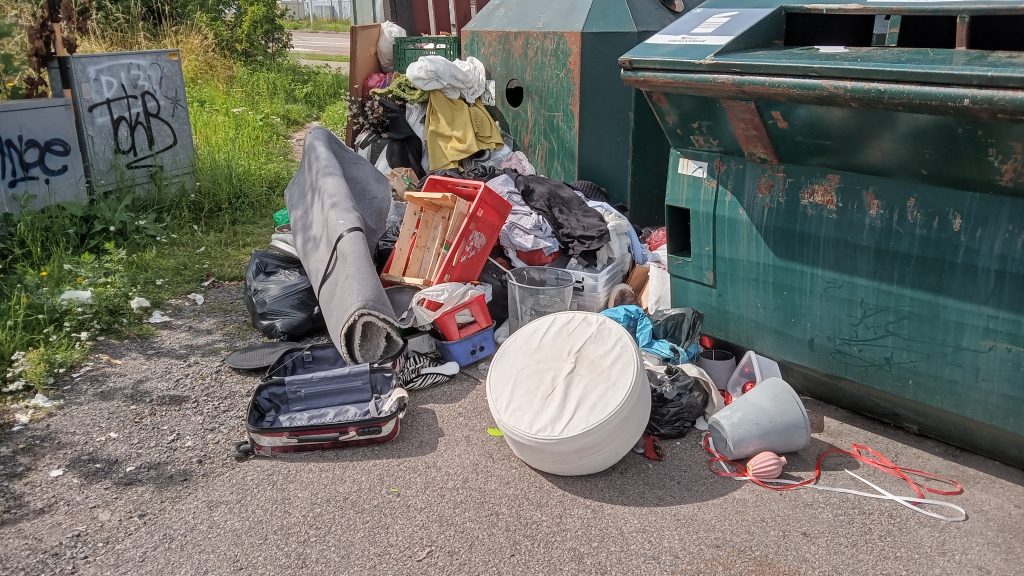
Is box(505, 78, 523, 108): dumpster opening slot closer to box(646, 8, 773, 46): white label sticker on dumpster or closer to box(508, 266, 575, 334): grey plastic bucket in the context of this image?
box(508, 266, 575, 334): grey plastic bucket

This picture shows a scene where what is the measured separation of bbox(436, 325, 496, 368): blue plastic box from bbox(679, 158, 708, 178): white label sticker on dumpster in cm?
130

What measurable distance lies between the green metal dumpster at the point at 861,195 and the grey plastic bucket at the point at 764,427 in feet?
1.02

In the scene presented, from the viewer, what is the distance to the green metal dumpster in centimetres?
280

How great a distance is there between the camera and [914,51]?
2.98 m

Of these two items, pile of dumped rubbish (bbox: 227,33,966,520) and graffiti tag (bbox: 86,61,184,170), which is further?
graffiti tag (bbox: 86,61,184,170)

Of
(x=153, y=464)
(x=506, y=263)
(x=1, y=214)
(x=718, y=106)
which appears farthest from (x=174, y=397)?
(x=718, y=106)

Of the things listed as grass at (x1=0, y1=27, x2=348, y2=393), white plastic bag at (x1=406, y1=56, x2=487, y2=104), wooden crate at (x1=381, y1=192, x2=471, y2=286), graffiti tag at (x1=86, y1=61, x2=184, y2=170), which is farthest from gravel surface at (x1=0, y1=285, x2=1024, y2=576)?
white plastic bag at (x1=406, y1=56, x2=487, y2=104)

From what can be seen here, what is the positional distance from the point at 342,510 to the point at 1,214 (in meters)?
3.67

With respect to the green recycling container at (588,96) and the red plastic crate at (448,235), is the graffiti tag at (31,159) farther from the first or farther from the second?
the green recycling container at (588,96)

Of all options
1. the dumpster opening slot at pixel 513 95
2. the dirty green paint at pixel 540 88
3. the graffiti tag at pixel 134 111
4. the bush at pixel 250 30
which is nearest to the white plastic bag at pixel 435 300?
the dirty green paint at pixel 540 88

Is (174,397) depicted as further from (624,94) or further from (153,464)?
(624,94)

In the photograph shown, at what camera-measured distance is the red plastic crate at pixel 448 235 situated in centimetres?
434

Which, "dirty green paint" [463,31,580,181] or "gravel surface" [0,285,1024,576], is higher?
"dirty green paint" [463,31,580,181]

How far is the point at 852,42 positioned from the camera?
3.59m
